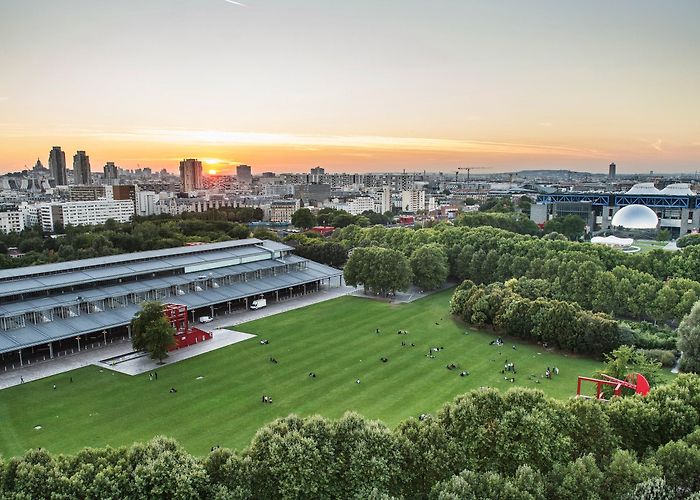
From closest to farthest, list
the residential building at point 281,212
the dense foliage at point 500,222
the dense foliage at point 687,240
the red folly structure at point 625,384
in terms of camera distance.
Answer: the red folly structure at point 625,384, the dense foliage at point 687,240, the dense foliage at point 500,222, the residential building at point 281,212

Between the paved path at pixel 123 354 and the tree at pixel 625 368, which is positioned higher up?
the tree at pixel 625 368

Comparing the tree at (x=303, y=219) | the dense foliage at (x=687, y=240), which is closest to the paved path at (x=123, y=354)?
the tree at (x=303, y=219)

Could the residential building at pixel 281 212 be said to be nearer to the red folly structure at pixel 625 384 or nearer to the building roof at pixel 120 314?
the building roof at pixel 120 314

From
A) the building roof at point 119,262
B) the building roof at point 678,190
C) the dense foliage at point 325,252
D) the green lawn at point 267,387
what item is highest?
the building roof at point 678,190

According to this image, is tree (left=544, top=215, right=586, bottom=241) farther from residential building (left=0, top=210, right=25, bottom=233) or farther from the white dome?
residential building (left=0, top=210, right=25, bottom=233)

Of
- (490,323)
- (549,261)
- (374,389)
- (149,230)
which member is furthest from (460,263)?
(149,230)

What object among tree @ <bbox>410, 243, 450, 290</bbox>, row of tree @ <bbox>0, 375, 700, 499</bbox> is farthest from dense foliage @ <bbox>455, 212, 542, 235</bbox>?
row of tree @ <bbox>0, 375, 700, 499</bbox>

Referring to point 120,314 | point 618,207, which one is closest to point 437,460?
point 120,314
